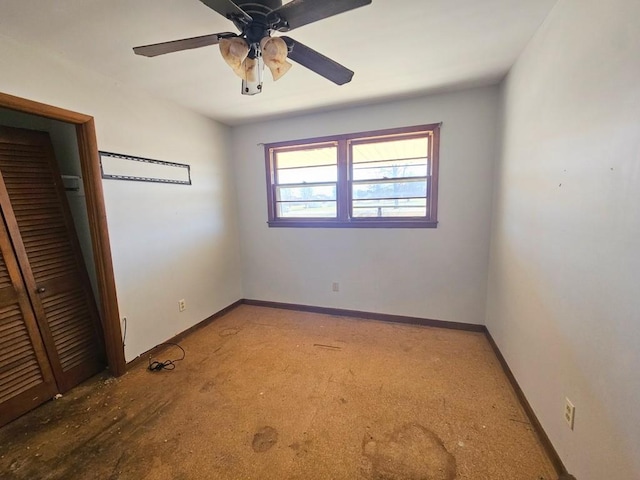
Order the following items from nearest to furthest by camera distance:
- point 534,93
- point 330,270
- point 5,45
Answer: point 5,45, point 534,93, point 330,270

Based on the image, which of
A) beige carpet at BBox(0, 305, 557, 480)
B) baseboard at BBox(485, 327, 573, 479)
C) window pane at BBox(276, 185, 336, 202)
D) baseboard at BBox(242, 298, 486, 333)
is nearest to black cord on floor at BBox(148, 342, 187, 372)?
beige carpet at BBox(0, 305, 557, 480)

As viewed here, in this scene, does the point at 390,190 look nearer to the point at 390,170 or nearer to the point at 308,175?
the point at 390,170

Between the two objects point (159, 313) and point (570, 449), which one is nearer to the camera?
point (570, 449)

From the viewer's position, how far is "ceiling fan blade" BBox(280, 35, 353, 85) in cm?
128

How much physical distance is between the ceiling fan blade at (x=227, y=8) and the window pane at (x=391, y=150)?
1955mm

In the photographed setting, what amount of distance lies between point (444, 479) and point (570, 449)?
61 cm

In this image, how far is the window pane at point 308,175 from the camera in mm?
3079

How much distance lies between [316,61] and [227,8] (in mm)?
488

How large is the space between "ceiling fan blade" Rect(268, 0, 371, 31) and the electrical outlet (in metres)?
1.95

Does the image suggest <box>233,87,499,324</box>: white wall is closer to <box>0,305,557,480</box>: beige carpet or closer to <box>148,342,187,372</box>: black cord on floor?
<box>0,305,557,480</box>: beige carpet

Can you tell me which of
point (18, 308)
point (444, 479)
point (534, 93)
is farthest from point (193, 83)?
point (444, 479)

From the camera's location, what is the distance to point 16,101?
5.21ft

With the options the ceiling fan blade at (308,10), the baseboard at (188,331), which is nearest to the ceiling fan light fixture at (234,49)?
the ceiling fan blade at (308,10)

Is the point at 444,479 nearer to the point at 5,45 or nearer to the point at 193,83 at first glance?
the point at 193,83
